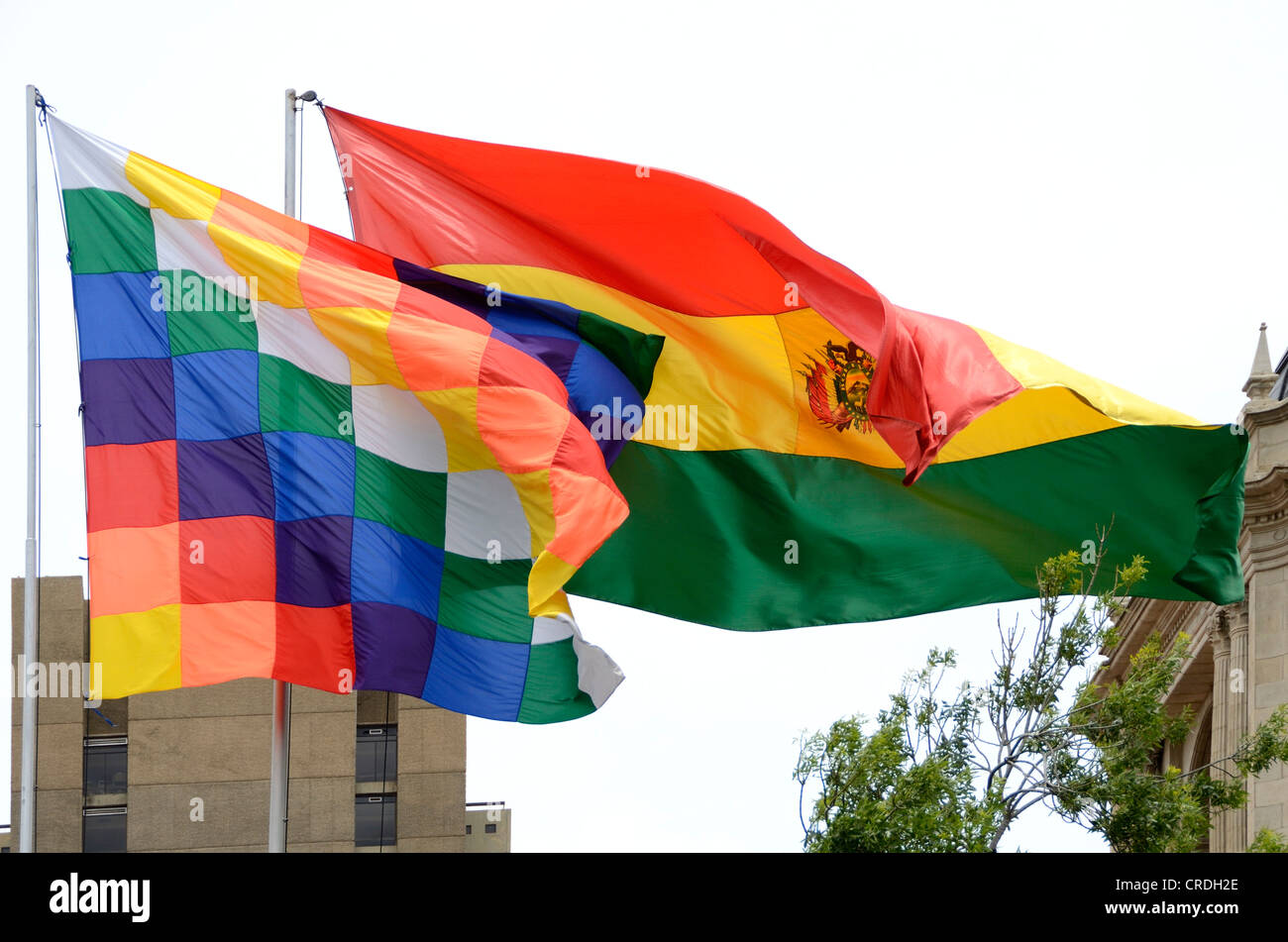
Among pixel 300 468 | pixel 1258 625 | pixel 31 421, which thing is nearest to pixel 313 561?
pixel 300 468

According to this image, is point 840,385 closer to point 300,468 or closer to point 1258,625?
point 300,468

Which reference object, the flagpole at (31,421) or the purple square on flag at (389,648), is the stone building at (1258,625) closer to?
the purple square on flag at (389,648)

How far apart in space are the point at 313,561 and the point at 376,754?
37.0 m

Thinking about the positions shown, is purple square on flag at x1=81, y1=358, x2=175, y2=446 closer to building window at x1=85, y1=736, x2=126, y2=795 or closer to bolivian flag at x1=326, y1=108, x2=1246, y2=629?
bolivian flag at x1=326, y1=108, x2=1246, y2=629

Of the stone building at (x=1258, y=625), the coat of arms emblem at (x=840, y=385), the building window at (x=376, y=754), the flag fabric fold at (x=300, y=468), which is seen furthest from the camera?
the building window at (x=376, y=754)

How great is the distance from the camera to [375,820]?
4869cm

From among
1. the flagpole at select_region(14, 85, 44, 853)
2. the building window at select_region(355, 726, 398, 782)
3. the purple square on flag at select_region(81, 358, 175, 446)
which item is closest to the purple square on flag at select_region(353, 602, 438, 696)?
the purple square on flag at select_region(81, 358, 175, 446)

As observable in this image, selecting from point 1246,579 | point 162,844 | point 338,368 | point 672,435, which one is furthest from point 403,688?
point 162,844

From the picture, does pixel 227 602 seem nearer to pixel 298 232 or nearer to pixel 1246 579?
pixel 298 232

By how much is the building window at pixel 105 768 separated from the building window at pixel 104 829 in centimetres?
52

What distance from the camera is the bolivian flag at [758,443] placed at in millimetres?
15688

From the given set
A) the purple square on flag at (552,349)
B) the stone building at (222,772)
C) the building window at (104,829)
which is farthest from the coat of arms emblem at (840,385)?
the building window at (104,829)

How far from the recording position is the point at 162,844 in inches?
1906

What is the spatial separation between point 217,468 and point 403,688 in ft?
6.70
